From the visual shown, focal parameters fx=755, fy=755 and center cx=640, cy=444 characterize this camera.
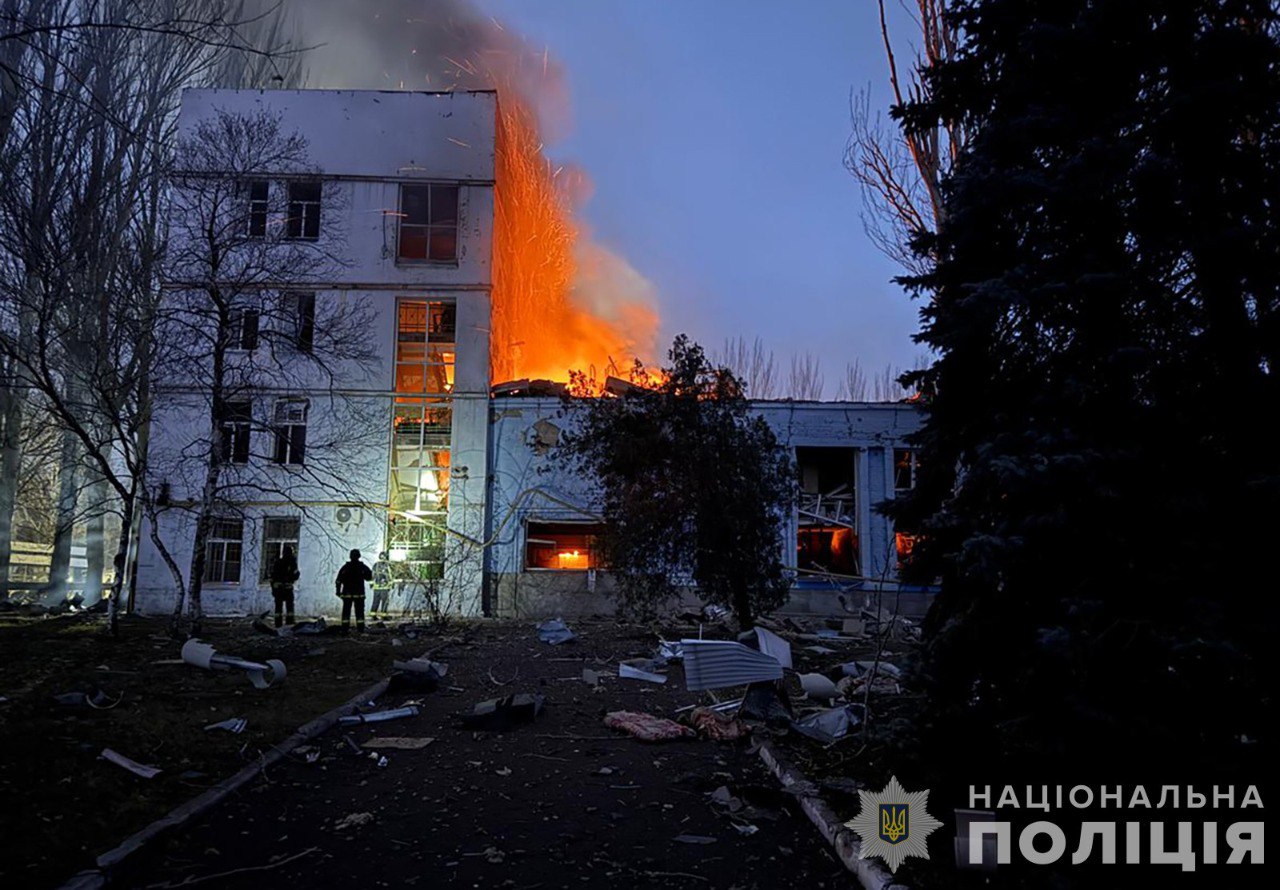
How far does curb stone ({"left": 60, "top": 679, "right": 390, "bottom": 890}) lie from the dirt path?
107mm

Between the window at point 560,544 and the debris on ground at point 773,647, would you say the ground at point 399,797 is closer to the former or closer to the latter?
the debris on ground at point 773,647

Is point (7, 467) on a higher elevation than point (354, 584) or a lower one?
higher

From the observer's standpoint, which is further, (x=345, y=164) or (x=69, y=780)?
(x=345, y=164)

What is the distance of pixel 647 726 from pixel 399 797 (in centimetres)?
284

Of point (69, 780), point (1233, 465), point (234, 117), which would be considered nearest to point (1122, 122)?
point (1233, 465)

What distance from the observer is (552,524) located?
2238 centimetres

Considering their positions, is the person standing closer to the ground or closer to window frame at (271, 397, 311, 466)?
Answer: window frame at (271, 397, 311, 466)

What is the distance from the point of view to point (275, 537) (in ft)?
70.7

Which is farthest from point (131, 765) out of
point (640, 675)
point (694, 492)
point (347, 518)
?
point (347, 518)

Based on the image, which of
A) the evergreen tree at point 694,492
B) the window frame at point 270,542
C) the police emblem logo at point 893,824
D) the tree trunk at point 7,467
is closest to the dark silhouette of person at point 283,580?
the window frame at point 270,542

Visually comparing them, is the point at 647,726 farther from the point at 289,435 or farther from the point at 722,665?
the point at 289,435

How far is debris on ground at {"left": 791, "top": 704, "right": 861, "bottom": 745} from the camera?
23.1ft

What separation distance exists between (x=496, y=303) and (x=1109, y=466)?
21000 millimetres

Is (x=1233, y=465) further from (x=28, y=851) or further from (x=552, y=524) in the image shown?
(x=552, y=524)
